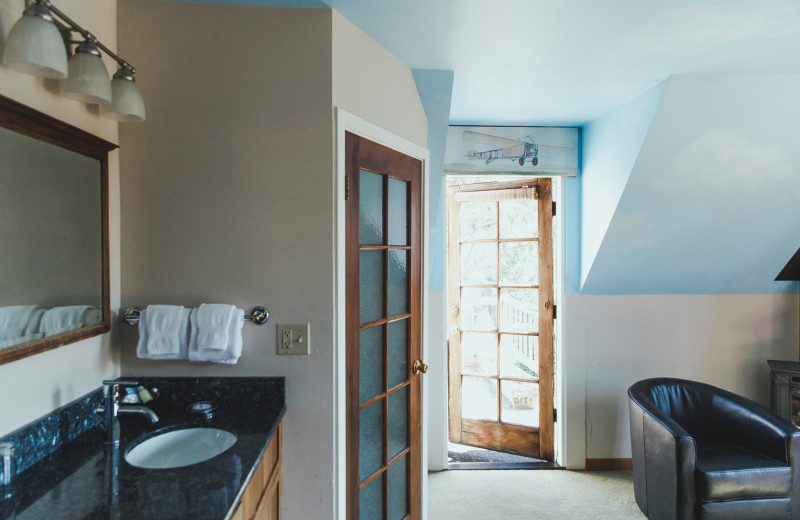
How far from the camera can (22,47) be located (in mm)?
1067

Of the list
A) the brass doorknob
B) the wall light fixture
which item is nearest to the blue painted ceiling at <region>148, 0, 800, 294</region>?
the wall light fixture

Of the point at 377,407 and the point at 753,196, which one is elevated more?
the point at 753,196

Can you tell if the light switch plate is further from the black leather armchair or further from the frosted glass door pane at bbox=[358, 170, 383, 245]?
the black leather armchair

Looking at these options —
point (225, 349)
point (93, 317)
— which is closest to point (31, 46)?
point (93, 317)

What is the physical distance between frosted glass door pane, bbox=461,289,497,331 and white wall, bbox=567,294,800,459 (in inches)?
21.5

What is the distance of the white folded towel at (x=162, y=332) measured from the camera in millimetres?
1573

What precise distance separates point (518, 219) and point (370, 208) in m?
1.75

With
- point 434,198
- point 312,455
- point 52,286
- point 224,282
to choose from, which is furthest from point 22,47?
point 434,198

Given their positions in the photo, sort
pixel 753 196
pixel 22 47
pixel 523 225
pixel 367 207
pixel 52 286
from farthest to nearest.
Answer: pixel 523 225 → pixel 753 196 → pixel 367 207 → pixel 52 286 → pixel 22 47

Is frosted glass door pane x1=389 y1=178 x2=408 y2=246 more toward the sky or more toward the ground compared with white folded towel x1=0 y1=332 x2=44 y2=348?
more toward the sky

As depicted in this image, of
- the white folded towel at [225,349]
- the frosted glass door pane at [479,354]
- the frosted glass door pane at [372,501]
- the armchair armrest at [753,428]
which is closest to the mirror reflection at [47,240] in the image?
the white folded towel at [225,349]

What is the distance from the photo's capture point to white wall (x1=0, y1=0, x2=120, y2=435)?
1.17 metres

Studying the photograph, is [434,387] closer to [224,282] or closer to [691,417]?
[691,417]

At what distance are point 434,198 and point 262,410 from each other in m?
1.59
